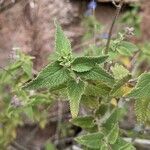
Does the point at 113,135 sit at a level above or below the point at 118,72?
below

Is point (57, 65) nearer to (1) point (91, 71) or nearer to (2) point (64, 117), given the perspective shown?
(1) point (91, 71)

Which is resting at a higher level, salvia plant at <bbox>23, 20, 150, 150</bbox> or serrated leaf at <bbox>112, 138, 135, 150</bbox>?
salvia plant at <bbox>23, 20, 150, 150</bbox>

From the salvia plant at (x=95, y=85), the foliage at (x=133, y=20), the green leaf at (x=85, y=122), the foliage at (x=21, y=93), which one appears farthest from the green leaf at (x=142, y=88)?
the foliage at (x=133, y=20)

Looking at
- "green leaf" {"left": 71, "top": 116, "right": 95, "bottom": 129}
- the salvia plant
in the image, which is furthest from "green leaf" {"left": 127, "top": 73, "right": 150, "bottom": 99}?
"green leaf" {"left": 71, "top": 116, "right": 95, "bottom": 129}

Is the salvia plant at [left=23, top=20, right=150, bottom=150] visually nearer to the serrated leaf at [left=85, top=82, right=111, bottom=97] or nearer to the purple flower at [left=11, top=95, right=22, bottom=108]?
the serrated leaf at [left=85, top=82, right=111, bottom=97]

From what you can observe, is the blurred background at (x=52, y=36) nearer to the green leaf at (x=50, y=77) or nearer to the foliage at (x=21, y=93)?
the foliage at (x=21, y=93)

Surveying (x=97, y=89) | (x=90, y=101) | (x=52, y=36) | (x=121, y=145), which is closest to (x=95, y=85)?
(x=97, y=89)

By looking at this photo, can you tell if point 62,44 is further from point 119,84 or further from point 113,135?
point 113,135
